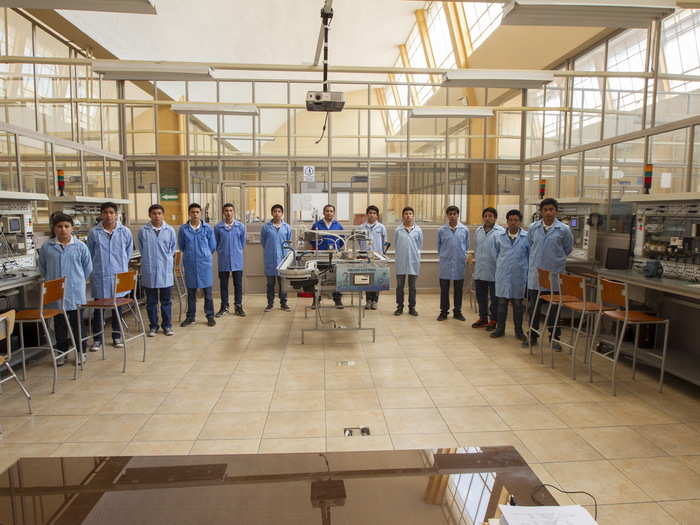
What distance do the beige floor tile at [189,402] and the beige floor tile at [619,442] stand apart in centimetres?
249

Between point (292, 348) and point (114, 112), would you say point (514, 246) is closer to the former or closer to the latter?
point (292, 348)

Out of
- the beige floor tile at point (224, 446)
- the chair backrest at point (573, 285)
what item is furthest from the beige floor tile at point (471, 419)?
the chair backrest at point (573, 285)

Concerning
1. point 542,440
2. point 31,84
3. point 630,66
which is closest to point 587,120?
point 630,66

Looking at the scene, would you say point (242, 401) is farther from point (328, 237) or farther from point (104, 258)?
point (328, 237)

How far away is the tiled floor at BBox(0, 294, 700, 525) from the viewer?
2.55m

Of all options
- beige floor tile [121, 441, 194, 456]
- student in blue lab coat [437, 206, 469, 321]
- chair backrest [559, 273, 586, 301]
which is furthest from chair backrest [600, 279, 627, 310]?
beige floor tile [121, 441, 194, 456]

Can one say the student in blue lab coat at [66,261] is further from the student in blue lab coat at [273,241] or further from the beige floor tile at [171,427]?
the student in blue lab coat at [273,241]

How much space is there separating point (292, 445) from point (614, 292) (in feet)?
8.82

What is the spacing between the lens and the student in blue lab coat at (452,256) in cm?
593

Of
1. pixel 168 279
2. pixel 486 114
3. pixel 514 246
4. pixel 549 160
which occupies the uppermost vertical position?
pixel 486 114

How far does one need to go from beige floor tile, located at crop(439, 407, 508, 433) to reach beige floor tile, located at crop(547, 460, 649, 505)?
0.51m

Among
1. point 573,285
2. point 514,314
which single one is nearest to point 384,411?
point 573,285

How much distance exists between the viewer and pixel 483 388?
12.0 ft

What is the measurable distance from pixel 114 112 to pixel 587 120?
22.7ft
